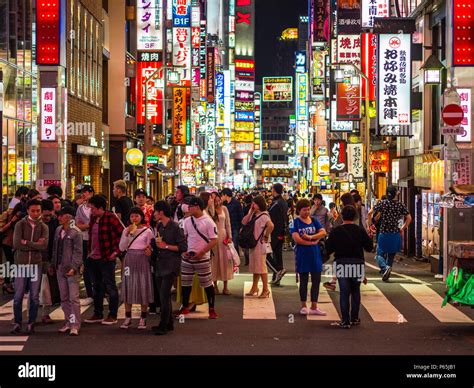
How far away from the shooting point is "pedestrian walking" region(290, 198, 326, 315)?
1484cm

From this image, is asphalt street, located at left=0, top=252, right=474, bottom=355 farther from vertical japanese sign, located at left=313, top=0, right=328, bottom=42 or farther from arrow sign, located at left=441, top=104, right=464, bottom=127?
vertical japanese sign, located at left=313, top=0, right=328, bottom=42

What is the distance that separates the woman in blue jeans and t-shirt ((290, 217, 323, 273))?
30.8 inches

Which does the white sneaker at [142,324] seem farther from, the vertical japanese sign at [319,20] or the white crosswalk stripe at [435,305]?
the vertical japanese sign at [319,20]

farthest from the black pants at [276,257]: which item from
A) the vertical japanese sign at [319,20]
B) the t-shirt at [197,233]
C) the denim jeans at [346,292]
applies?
the vertical japanese sign at [319,20]

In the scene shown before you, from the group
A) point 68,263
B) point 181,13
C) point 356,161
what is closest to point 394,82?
point 356,161

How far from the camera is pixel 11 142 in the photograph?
2677 centimetres

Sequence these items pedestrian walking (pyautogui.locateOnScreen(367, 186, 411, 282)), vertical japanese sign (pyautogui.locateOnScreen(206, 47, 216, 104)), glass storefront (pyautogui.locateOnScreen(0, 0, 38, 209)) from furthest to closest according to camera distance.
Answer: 1. vertical japanese sign (pyautogui.locateOnScreen(206, 47, 216, 104))
2. glass storefront (pyautogui.locateOnScreen(0, 0, 38, 209))
3. pedestrian walking (pyautogui.locateOnScreen(367, 186, 411, 282))

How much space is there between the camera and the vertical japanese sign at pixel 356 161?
44.2 m

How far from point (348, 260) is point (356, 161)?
30975mm

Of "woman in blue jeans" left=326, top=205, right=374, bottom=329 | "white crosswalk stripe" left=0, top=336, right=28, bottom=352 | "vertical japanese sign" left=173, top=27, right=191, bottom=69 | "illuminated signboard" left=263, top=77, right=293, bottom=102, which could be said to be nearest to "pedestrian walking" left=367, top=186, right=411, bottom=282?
"woman in blue jeans" left=326, top=205, right=374, bottom=329

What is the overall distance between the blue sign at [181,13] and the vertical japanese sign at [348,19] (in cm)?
1315

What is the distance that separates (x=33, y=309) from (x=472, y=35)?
13.6 meters

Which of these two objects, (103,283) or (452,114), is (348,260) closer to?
(103,283)

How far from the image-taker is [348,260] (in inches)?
540
